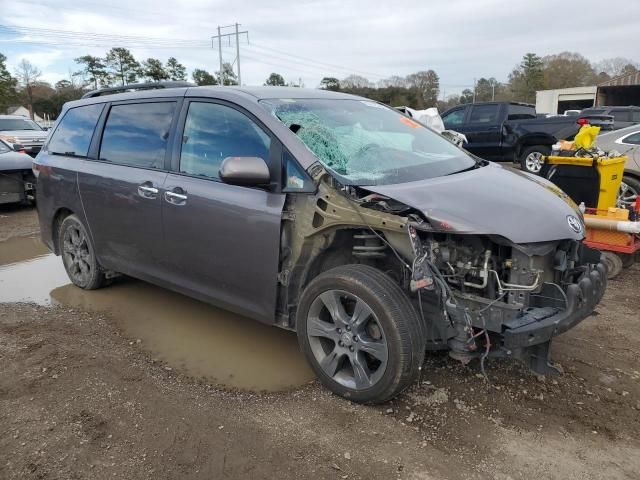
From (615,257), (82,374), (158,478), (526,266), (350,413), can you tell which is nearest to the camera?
(158,478)

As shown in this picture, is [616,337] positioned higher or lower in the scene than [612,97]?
lower

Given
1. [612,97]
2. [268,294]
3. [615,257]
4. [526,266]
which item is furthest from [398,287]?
[612,97]

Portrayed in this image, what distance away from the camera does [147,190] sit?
12.8 feet

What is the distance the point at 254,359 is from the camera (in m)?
3.70

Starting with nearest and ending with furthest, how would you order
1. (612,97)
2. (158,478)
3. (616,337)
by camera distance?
1. (158,478)
2. (616,337)
3. (612,97)

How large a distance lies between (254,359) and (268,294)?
2.22ft

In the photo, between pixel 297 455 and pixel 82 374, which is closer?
pixel 297 455

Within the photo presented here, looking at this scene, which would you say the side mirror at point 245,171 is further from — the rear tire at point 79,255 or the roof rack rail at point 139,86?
the rear tire at point 79,255

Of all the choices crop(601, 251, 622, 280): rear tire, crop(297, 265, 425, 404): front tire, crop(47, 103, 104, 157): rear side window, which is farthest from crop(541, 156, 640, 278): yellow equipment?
crop(47, 103, 104, 157): rear side window

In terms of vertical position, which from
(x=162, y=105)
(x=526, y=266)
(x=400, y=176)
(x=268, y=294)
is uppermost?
(x=162, y=105)

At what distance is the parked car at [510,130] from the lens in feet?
40.9

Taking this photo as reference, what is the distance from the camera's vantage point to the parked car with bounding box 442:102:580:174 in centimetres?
1248

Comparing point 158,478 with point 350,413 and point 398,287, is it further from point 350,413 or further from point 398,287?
point 398,287

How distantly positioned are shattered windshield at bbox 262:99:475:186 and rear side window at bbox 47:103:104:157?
217 centimetres
